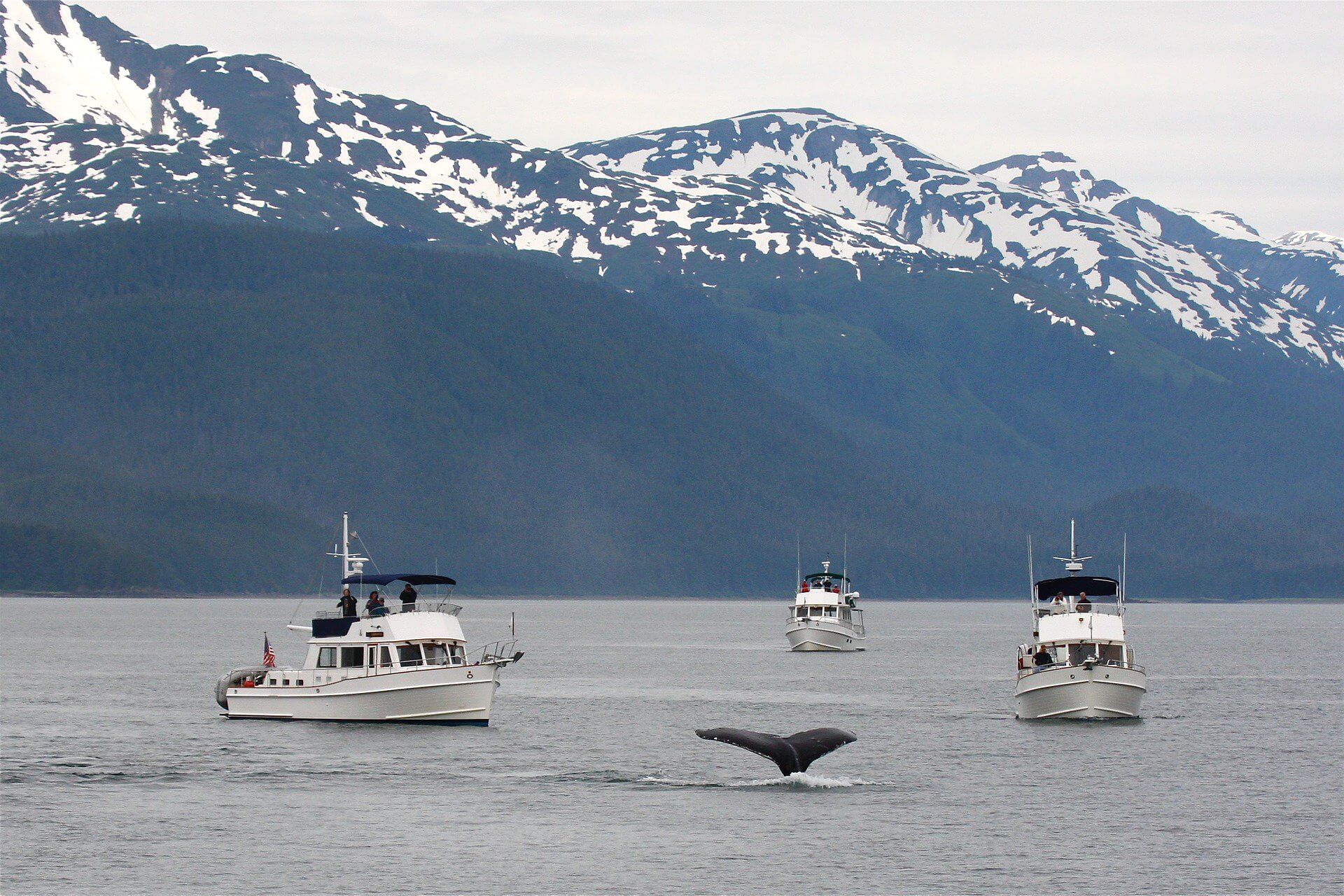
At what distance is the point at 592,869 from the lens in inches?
2933

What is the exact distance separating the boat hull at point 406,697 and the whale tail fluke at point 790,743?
22608 mm

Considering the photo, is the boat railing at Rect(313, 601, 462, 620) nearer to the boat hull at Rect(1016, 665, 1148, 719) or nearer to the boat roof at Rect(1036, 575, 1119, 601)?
the boat hull at Rect(1016, 665, 1148, 719)

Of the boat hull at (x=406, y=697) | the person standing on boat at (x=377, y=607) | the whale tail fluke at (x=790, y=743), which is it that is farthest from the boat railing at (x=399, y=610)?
the whale tail fluke at (x=790, y=743)

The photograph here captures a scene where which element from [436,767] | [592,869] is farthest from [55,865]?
[436,767]

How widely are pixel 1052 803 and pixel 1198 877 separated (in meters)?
16.5

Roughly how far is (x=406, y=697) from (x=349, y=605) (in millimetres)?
5950

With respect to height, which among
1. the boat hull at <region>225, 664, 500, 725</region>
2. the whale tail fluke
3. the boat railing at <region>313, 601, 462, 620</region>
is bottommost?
the whale tail fluke

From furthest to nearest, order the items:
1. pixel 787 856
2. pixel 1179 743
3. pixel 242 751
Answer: pixel 1179 743 < pixel 242 751 < pixel 787 856

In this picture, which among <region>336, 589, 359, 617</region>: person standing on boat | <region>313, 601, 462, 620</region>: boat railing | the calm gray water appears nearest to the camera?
the calm gray water

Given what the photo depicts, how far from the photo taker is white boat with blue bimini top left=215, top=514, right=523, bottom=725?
110 m

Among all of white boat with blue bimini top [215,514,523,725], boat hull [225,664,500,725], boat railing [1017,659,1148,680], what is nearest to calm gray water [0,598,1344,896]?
boat hull [225,664,500,725]

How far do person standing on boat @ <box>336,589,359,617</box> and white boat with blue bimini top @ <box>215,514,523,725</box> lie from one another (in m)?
0.05

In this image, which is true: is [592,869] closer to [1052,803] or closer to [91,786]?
[1052,803]

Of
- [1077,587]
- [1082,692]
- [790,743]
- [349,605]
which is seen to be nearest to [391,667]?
[349,605]
